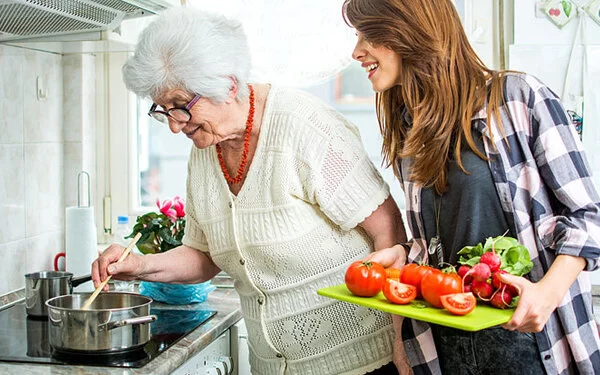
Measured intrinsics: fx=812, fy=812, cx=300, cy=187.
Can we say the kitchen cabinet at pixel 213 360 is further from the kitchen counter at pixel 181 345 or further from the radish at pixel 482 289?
the radish at pixel 482 289

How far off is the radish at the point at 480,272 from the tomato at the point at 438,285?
0.02 m

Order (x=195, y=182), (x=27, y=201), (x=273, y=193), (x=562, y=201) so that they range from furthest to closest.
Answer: (x=27, y=201) < (x=195, y=182) < (x=273, y=193) < (x=562, y=201)

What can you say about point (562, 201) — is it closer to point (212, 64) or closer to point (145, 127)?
point (212, 64)

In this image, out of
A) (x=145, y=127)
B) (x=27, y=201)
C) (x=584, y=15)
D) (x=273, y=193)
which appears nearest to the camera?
(x=273, y=193)

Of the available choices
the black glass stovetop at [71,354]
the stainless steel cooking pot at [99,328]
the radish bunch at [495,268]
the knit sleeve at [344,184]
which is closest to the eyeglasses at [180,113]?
the knit sleeve at [344,184]

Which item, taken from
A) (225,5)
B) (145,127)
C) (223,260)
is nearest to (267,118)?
(223,260)

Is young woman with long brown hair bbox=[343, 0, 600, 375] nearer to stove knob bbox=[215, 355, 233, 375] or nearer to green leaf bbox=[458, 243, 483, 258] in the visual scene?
green leaf bbox=[458, 243, 483, 258]

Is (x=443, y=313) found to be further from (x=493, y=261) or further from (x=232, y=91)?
(x=232, y=91)

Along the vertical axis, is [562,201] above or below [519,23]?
below

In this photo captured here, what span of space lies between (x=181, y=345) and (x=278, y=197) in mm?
420

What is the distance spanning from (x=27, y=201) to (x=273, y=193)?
3.42ft

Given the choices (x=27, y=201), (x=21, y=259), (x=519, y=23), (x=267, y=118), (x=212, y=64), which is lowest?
(x=21, y=259)

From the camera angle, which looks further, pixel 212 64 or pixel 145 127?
pixel 145 127

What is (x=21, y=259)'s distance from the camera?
2.36m
